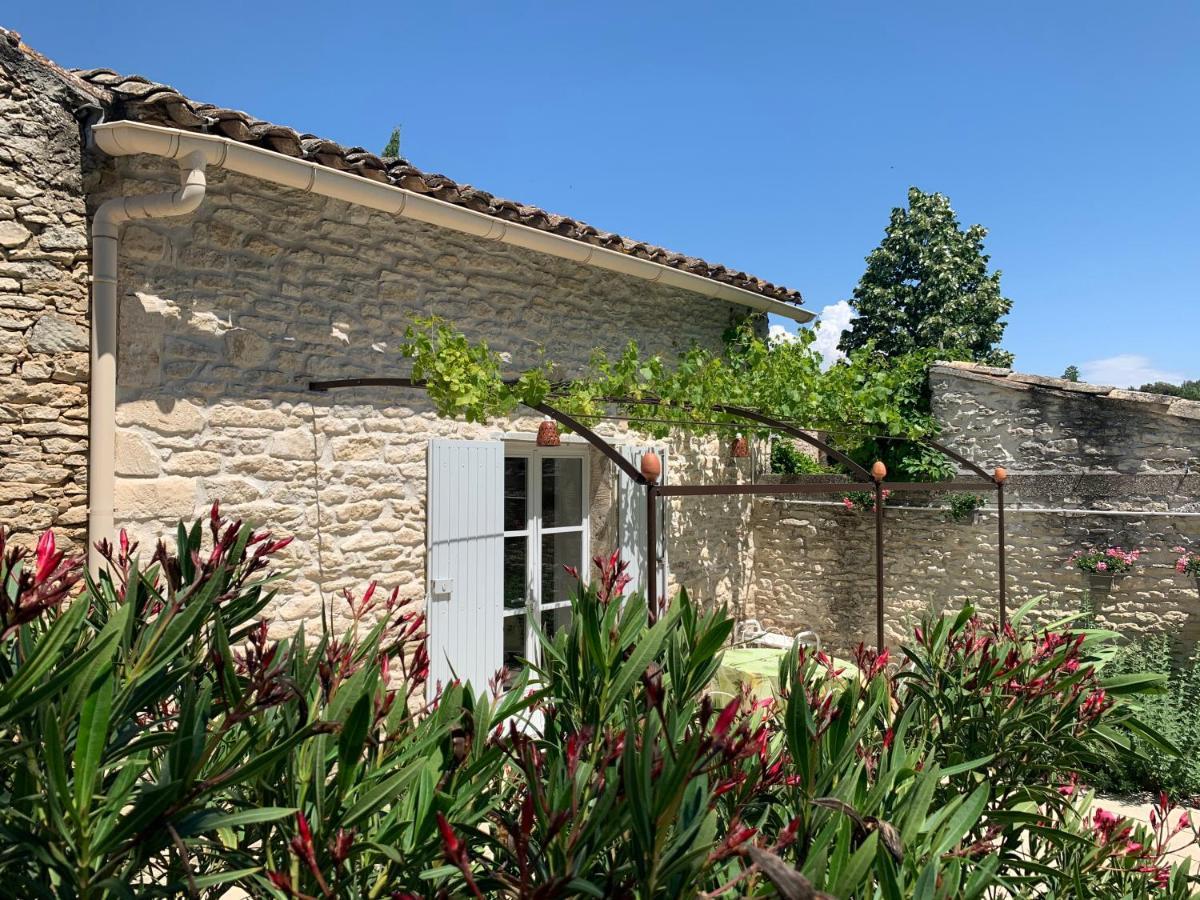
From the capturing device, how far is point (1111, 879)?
6.57 feet

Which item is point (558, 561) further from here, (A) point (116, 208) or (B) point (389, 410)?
(A) point (116, 208)

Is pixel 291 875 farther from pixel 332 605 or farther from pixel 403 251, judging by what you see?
pixel 403 251

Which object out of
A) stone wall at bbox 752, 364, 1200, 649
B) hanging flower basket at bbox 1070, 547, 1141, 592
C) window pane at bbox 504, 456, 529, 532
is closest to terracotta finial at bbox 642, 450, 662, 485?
window pane at bbox 504, 456, 529, 532

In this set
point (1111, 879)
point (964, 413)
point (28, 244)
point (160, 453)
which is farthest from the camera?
point (964, 413)

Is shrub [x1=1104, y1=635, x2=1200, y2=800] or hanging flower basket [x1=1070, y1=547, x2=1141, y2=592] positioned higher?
hanging flower basket [x1=1070, y1=547, x2=1141, y2=592]

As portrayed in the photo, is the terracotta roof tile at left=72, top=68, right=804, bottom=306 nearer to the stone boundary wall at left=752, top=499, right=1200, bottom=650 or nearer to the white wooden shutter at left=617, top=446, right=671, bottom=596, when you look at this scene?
the white wooden shutter at left=617, top=446, right=671, bottom=596

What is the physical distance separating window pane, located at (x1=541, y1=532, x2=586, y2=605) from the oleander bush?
12.3 ft

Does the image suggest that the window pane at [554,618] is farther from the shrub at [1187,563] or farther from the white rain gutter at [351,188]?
the shrub at [1187,563]

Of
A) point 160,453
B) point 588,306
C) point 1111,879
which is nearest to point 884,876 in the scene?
point 1111,879

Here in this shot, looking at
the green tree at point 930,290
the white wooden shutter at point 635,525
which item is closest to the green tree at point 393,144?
the green tree at point 930,290

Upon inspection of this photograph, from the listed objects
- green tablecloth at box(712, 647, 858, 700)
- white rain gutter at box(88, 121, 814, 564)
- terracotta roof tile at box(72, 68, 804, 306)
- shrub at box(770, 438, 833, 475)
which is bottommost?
green tablecloth at box(712, 647, 858, 700)

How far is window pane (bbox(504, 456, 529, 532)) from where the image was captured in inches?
213

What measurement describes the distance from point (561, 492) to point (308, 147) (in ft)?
9.59

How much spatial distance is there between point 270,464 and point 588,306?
262 cm
